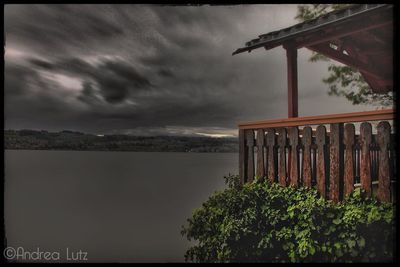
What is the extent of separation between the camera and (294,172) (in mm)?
4305

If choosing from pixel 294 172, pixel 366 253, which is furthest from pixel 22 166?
pixel 366 253

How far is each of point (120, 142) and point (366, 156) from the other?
461 centimetres

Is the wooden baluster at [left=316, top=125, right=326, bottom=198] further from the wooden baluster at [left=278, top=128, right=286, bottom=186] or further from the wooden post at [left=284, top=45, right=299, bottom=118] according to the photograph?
the wooden post at [left=284, top=45, right=299, bottom=118]

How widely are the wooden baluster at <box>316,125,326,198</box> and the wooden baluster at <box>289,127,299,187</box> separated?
1.01ft

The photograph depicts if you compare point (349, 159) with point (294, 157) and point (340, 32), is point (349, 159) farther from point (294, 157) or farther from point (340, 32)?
point (340, 32)

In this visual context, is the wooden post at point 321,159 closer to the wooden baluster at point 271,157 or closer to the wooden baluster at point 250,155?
the wooden baluster at point 271,157

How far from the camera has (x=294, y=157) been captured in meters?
4.32

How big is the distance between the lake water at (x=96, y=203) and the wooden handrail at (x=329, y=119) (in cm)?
137

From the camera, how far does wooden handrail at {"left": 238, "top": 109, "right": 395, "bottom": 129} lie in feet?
11.5

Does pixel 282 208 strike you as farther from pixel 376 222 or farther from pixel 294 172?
pixel 376 222

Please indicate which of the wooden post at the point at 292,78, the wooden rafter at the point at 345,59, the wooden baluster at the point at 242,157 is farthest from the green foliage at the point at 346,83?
the wooden baluster at the point at 242,157

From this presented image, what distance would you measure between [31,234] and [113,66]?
3.12 metres

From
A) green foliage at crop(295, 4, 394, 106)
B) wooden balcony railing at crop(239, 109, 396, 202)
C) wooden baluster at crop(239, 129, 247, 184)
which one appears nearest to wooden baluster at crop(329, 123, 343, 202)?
wooden balcony railing at crop(239, 109, 396, 202)

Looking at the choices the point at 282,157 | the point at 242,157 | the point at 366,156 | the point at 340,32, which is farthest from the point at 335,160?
the point at 340,32
